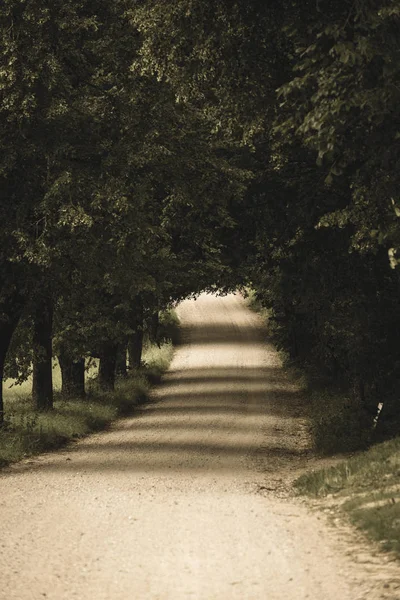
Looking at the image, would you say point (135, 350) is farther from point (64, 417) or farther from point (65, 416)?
point (64, 417)

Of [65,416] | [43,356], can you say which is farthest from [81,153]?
[65,416]

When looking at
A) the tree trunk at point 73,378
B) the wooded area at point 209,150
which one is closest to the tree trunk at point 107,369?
the tree trunk at point 73,378

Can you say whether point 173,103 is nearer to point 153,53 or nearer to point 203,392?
point 153,53

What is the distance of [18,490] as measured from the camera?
47.6 feet

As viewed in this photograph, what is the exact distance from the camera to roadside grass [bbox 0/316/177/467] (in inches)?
761

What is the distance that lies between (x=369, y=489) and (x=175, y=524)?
281cm

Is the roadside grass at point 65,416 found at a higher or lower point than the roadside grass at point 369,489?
higher

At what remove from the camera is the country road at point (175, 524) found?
331 inches

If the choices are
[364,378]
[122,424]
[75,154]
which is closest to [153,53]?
[75,154]

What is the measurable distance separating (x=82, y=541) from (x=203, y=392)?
83.1 feet

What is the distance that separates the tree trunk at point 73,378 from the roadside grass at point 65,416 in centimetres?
32

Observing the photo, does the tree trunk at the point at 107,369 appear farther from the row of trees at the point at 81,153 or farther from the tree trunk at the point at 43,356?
the row of trees at the point at 81,153

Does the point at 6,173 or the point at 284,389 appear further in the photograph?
the point at 284,389

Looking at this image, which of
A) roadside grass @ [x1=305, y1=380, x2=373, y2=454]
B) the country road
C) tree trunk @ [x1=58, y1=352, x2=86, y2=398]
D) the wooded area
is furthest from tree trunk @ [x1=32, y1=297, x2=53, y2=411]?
roadside grass @ [x1=305, y1=380, x2=373, y2=454]
